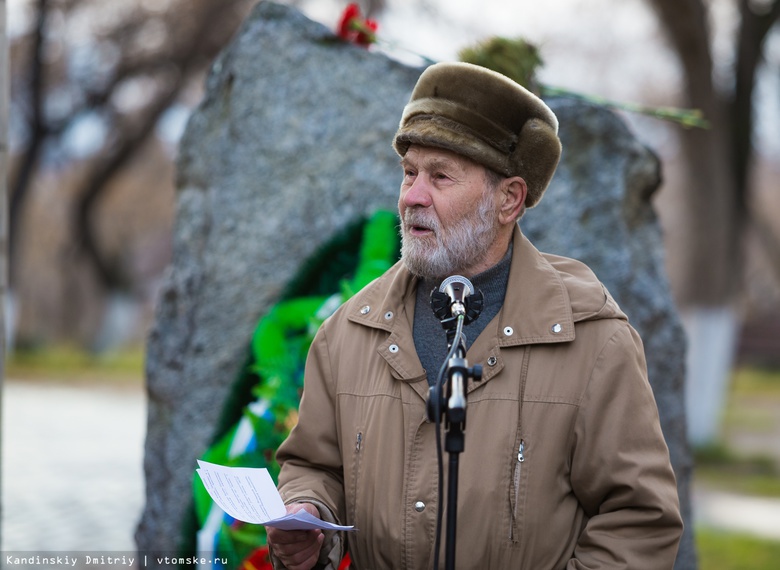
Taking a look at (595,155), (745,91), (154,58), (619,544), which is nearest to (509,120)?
(619,544)

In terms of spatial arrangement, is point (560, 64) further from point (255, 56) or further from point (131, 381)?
point (255, 56)

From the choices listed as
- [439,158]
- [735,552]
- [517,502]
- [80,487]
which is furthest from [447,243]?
[80,487]

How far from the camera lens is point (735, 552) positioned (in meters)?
6.40

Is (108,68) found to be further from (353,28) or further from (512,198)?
(512,198)

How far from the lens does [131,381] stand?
1681 centimetres

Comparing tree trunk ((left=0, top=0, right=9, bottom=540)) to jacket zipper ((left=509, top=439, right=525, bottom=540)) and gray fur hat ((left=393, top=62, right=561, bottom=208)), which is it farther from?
jacket zipper ((left=509, top=439, right=525, bottom=540))

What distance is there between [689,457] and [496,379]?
7.86 feet

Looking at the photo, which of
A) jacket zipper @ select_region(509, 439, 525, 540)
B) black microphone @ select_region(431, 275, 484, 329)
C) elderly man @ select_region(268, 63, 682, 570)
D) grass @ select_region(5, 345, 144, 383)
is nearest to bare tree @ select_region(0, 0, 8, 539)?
elderly man @ select_region(268, 63, 682, 570)

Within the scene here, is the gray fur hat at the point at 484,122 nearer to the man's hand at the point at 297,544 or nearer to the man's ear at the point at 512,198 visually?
the man's ear at the point at 512,198

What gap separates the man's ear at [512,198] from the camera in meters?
2.70

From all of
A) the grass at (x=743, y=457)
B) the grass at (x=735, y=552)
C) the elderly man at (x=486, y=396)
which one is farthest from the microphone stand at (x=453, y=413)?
the grass at (x=743, y=457)

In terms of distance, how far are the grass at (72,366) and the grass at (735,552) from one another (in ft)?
40.2

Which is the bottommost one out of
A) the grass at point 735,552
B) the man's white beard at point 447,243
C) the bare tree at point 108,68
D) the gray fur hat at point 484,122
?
the grass at point 735,552

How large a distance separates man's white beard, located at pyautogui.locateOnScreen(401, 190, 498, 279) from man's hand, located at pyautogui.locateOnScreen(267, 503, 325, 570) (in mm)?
725
